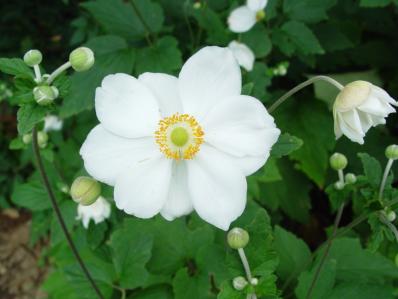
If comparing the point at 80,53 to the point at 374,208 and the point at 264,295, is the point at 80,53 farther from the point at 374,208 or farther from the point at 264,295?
the point at 374,208

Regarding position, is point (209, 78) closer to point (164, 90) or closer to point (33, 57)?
point (164, 90)

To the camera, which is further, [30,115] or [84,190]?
[84,190]

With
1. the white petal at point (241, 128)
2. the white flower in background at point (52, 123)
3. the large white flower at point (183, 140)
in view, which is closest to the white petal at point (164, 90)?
the large white flower at point (183, 140)

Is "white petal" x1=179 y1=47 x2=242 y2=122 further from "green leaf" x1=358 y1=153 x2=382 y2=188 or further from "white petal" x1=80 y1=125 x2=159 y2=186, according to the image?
"green leaf" x1=358 y1=153 x2=382 y2=188

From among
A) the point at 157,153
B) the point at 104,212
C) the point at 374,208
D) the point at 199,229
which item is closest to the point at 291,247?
the point at 199,229

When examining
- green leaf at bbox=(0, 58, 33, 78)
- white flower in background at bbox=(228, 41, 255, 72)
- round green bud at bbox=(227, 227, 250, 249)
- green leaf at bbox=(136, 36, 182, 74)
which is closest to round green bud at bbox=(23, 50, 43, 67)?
green leaf at bbox=(0, 58, 33, 78)

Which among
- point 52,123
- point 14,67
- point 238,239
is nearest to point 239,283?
point 238,239
